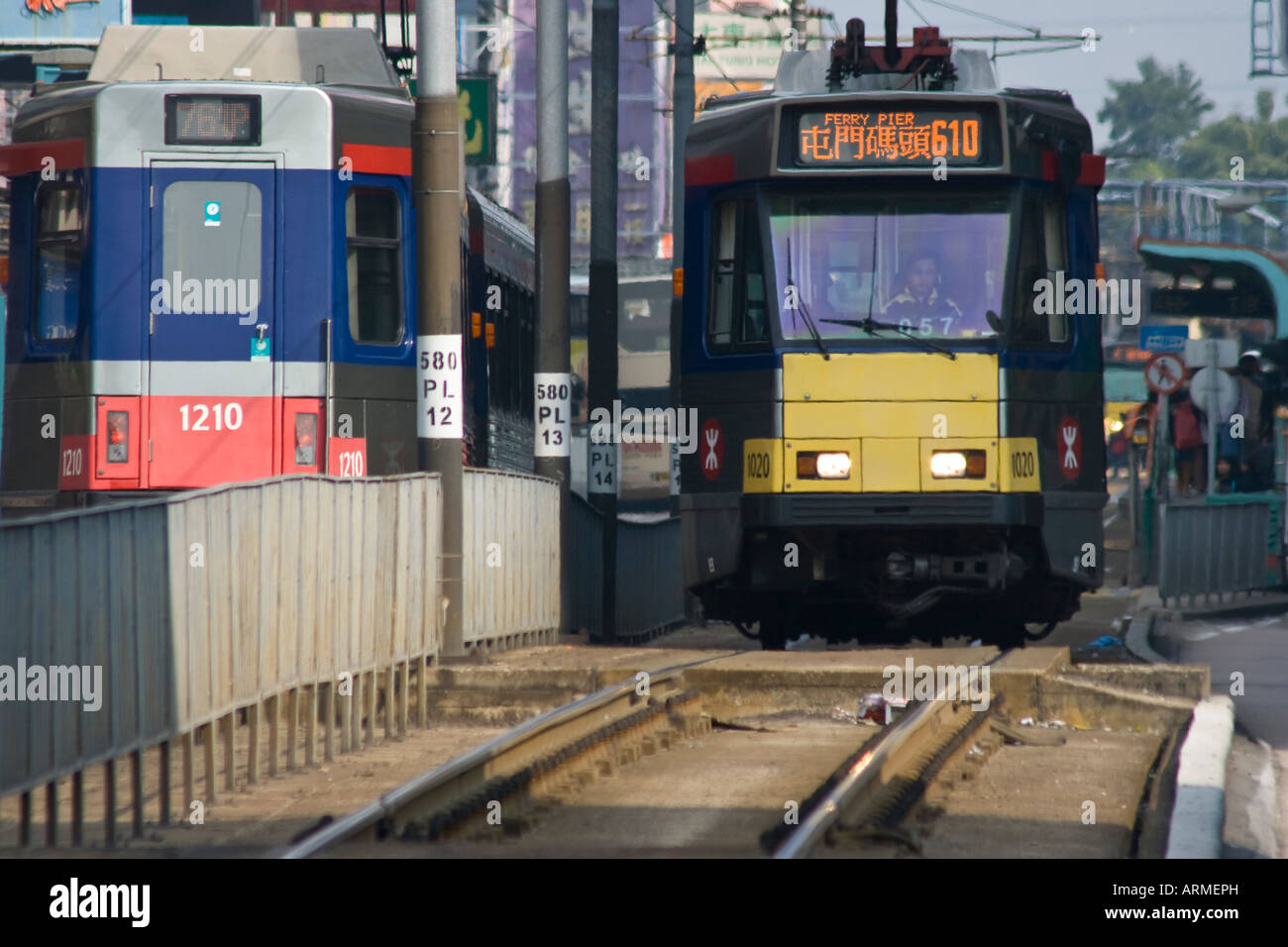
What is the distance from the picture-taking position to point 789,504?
13.4 meters

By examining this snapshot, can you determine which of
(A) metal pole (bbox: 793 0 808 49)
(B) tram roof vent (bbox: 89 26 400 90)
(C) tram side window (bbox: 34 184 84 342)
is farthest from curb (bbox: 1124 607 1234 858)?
(A) metal pole (bbox: 793 0 808 49)

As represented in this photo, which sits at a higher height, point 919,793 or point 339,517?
point 339,517

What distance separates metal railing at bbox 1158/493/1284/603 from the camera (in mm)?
23234

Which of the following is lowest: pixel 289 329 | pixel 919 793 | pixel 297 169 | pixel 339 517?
pixel 919 793

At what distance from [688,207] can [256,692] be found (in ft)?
18.4

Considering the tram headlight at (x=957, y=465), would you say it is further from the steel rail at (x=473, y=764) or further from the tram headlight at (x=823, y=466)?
the steel rail at (x=473, y=764)

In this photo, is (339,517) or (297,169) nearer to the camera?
(339,517)

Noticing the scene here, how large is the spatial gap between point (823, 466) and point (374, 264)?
331 cm

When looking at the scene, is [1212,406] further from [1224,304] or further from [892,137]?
[892,137]

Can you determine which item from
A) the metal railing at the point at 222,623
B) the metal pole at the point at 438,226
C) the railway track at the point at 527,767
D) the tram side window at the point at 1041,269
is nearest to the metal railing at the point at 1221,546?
the tram side window at the point at 1041,269

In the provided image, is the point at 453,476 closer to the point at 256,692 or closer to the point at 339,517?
the point at 339,517

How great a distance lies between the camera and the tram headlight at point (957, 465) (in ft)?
43.5

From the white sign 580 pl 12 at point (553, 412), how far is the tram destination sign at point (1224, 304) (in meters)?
Result: 18.3
